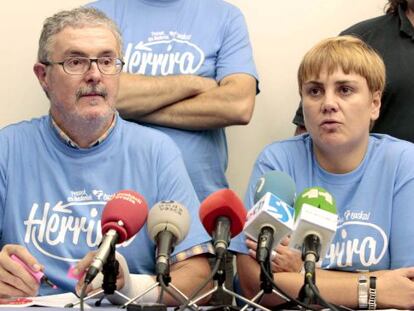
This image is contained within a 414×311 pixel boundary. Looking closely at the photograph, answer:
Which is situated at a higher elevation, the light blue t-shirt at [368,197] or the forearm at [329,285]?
the light blue t-shirt at [368,197]

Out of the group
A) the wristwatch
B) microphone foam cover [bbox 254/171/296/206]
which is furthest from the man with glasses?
microphone foam cover [bbox 254/171/296/206]

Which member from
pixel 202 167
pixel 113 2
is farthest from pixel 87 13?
pixel 202 167

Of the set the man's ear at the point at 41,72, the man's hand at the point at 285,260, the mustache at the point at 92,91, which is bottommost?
the man's hand at the point at 285,260

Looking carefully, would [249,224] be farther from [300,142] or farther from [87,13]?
[87,13]

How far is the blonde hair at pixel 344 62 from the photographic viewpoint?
281cm

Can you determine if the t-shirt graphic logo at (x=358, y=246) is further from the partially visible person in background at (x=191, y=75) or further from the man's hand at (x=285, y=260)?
the partially visible person in background at (x=191, y=75)

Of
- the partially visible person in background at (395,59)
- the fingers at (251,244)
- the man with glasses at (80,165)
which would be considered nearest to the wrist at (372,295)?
the fingers at (251,244)

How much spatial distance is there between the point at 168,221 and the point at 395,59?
176cm

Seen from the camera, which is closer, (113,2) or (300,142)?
(300,142)

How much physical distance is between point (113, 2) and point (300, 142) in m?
1.03

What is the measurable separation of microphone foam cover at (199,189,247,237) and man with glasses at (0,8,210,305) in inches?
→ 31.2

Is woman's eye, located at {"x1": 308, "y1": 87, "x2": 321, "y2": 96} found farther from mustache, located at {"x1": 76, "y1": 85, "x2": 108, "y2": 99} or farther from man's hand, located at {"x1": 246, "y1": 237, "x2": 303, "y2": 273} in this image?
mustache, located at {"x1": 76, "y1": 85, "x2": 108, "y2": 99}

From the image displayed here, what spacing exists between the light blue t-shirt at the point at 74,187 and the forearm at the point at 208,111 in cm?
34

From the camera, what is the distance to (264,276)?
5.77ft
